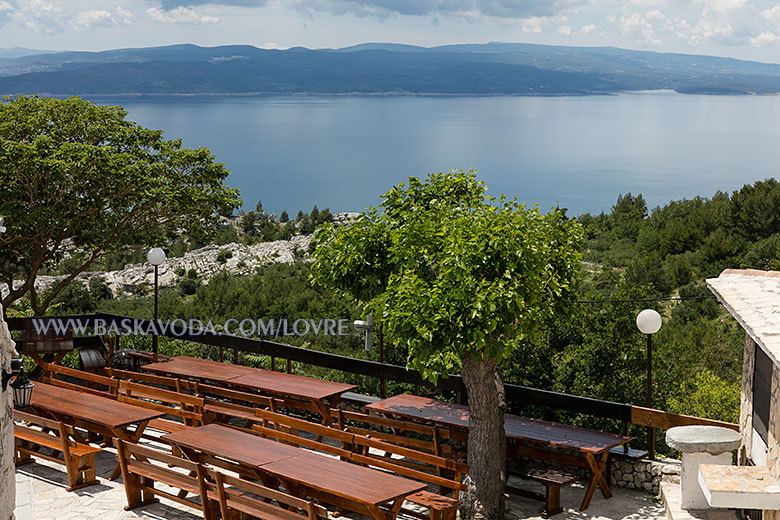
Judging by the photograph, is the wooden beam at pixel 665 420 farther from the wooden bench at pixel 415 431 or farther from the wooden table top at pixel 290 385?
the wooden table top at pixel 290 385

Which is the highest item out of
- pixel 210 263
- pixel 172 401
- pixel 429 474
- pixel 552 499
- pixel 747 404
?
pixel 747 404

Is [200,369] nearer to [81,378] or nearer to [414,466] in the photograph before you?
[81,378]

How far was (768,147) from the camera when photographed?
589 ft

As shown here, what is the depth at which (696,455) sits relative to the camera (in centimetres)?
578

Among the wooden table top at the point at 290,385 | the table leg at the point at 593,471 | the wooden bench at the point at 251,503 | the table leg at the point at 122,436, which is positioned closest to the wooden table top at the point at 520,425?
the table leg at the point at 593,471

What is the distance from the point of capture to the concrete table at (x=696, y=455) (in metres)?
5.77

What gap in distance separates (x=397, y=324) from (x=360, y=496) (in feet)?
4.45

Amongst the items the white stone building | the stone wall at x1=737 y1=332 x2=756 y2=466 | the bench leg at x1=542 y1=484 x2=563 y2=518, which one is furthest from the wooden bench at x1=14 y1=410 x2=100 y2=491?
the stone wall at x1=737 y1=332 x2=756 y2=466

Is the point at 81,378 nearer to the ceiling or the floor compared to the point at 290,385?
nearer to the floor

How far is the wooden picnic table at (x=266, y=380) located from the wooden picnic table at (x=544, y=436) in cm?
44

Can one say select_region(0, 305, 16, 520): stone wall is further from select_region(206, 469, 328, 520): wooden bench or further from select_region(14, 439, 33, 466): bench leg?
select_region(14, 439, 33, 466): bench leg

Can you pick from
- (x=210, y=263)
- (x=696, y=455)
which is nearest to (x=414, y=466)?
(x=696, y=455)

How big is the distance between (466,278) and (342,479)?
166cm

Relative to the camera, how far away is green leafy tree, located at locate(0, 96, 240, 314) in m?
12.5
